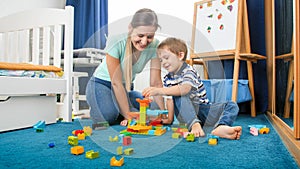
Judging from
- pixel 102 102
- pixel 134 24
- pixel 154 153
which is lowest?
pixel 154 153

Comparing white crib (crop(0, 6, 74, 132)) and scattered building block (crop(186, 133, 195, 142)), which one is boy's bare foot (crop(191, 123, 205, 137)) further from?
white crib (crop(0, 6, 74, 132))

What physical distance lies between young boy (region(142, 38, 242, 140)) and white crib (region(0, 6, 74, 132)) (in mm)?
580

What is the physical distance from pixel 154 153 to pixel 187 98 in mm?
270

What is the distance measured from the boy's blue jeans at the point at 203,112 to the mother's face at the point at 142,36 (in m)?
0.21

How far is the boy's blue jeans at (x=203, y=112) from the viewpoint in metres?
0.91

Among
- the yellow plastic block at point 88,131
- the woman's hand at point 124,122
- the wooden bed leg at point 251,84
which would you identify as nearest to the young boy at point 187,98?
the woman's hand at point 124,122

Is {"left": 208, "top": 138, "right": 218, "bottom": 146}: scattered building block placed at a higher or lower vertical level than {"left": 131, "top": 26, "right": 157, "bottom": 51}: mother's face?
lower

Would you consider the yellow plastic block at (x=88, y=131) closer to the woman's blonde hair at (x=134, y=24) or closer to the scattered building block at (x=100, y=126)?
the scattered building block at (x=100, y=126)

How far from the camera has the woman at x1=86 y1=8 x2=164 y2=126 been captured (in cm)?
72

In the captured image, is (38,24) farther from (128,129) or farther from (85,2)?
(85,2)

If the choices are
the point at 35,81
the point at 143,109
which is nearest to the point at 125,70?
the point at 143,109

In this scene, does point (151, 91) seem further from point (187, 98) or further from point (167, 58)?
point (187, 98)

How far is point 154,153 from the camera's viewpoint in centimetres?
69

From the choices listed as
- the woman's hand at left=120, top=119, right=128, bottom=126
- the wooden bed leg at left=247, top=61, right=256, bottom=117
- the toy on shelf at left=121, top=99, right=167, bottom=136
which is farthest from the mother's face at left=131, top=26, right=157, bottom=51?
the wooden bed leg at left=247, top=61, right=256, bottom=117
